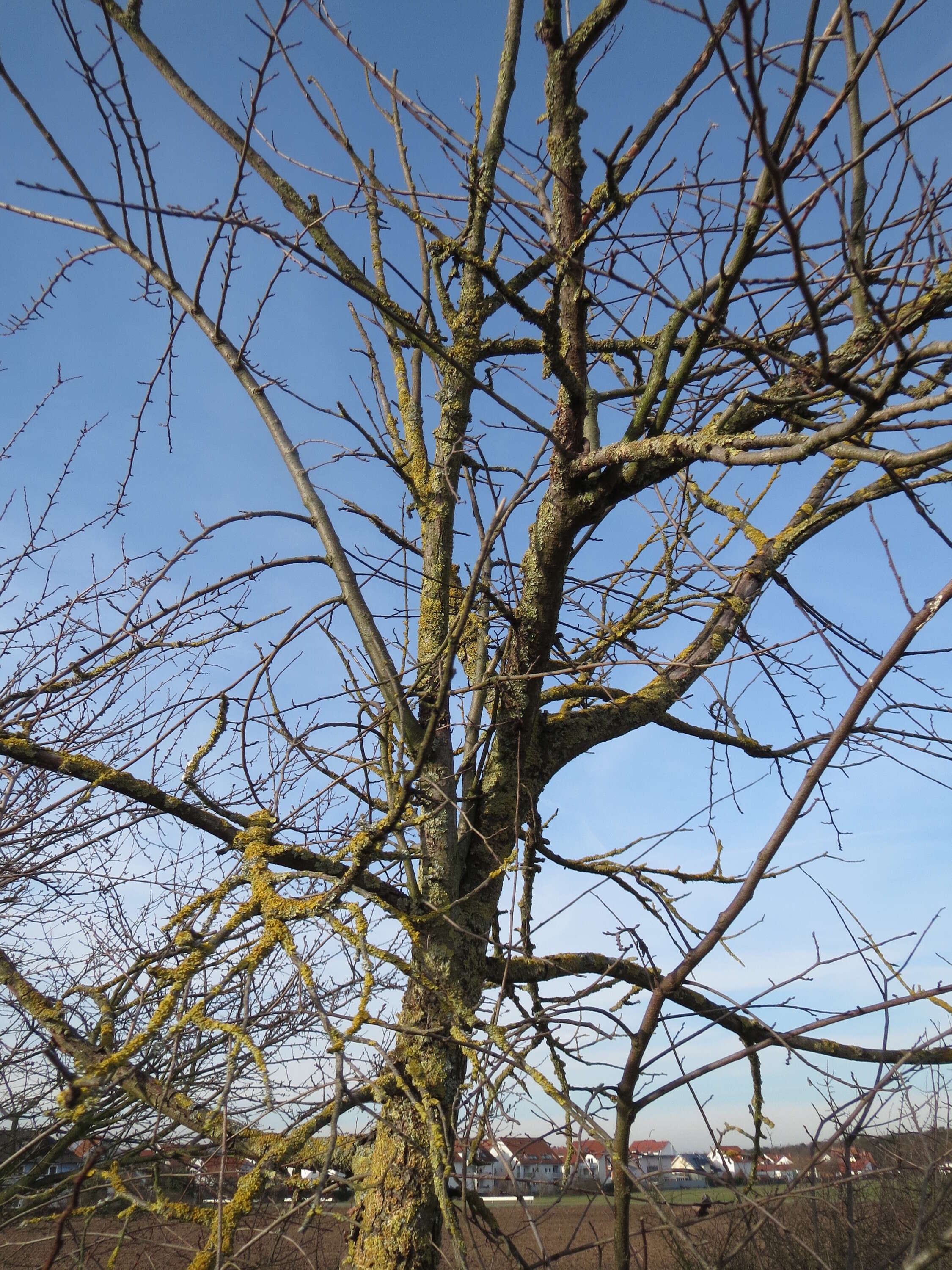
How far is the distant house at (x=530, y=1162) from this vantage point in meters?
1.73

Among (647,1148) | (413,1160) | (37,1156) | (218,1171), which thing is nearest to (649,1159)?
(647,1148)

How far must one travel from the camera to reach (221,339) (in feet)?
8.82

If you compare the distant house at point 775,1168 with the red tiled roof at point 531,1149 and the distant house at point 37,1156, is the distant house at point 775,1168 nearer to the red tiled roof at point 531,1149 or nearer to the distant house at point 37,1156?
the red tiled roof at point 531,1149

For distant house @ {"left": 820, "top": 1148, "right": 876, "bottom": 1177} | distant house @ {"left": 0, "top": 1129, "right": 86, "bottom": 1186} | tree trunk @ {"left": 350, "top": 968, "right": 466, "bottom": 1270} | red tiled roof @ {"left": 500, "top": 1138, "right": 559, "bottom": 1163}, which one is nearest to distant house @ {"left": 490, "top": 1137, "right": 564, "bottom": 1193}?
red tiled roof @ {"left": 500, "top": 1138, "right": 559, "bottom": 1163}

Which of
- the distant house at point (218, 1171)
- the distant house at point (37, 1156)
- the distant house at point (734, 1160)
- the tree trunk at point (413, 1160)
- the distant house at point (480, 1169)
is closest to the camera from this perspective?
the distant house at point (734, 1160)

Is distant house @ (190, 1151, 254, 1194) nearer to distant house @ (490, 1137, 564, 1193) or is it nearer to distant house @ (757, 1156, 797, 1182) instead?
distant house @ (490, 1137, 564, 1193)

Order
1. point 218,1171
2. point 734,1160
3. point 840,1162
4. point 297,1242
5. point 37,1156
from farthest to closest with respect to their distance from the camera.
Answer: point 37,1156 → point 218,1171 → point 734,1160 → point 297,1242 → point 840,1162

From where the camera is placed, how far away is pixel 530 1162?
2146mm

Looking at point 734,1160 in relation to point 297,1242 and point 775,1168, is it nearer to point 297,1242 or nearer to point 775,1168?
point 775,1168

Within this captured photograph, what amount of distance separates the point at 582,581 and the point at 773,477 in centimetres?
99

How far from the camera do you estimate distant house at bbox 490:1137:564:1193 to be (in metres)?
1.73

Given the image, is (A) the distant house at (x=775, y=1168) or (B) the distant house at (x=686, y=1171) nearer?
(B) the distant house at (x=686, y=1171)

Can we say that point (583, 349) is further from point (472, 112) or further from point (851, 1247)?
point (851, 1247)

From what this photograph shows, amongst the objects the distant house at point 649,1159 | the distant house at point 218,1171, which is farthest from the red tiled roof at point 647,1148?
the distant house at point 218,1171
